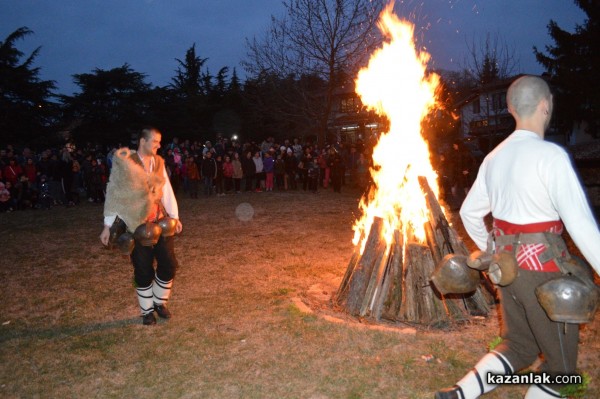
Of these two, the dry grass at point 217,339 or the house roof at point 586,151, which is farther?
the house roof at point 586,151

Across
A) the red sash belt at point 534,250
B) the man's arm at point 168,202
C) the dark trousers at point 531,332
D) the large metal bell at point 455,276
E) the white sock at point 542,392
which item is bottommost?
the white sock at point 542,392

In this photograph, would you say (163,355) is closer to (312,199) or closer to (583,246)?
(583,246)

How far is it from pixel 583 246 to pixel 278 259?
5.93m

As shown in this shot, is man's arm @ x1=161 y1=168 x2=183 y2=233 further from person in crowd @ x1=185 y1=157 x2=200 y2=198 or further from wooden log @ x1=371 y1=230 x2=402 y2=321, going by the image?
person in crowd @ x1=185 y1=157 x2=200 y2=198

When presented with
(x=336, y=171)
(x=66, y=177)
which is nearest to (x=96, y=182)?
(x=66, y=177)

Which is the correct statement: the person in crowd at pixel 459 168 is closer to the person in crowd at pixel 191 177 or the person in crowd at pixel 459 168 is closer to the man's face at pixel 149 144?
the person in crowd at pixel 191 177

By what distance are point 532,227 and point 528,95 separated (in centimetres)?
85

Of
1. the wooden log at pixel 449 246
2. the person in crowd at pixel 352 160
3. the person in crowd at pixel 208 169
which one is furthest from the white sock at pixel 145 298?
the person in crowd at pixel 352 160

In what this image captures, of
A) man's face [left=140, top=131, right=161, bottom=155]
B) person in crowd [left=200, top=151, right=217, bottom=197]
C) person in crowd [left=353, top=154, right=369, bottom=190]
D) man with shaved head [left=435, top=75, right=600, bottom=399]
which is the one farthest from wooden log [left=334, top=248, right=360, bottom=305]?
person in crowd [left=200, top=151, right=217, bottom=197]

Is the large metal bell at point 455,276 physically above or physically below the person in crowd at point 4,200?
below

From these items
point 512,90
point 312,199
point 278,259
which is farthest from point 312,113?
point 512,90

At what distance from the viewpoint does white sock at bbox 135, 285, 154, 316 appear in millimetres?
5203

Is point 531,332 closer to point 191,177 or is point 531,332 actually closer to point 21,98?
point 191,177

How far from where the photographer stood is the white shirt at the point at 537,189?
2.51 meters
